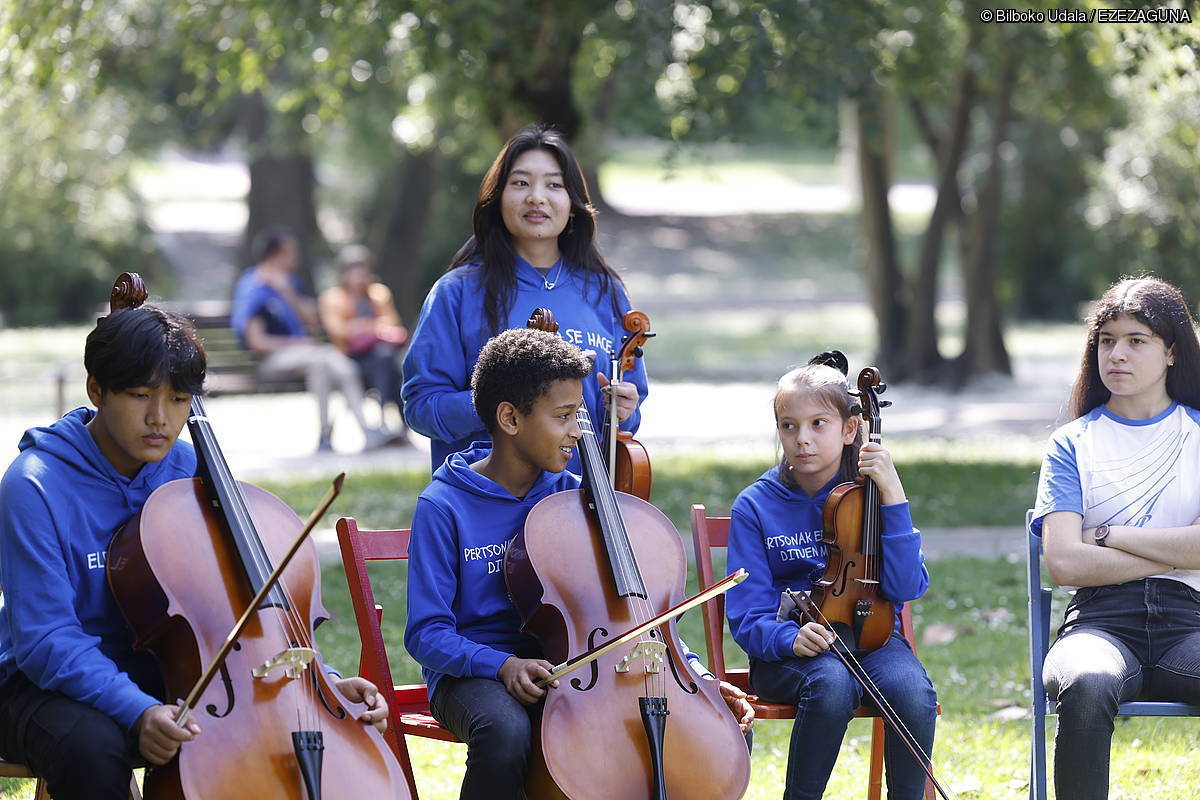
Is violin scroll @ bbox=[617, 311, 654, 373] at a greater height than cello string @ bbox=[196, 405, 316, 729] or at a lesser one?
greater

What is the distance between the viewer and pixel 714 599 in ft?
11.8

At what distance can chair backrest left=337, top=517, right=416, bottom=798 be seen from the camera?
3258 mm

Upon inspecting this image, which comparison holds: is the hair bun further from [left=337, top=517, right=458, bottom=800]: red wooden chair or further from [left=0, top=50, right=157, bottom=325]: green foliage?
[left=0, top=50, right=157, bottom=325]: green foliage

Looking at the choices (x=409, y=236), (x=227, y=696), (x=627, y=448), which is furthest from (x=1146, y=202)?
(x=227, y=696)

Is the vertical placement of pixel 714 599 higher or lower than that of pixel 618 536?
lower

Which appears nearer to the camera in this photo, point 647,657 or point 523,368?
point 647,657

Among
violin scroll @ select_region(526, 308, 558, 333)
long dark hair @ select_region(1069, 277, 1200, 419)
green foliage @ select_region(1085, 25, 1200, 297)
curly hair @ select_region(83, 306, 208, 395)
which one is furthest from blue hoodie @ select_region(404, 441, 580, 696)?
green foliage @ select_region(1085, 25, 1200, 297)

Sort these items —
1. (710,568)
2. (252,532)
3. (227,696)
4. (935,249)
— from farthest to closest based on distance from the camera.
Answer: (935,249), (710,568), (252,532), (227,696)

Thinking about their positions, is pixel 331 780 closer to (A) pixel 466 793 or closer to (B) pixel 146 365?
(A) pixel 466 793

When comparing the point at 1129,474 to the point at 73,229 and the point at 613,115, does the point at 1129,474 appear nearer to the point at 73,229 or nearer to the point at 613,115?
the point at 613,115

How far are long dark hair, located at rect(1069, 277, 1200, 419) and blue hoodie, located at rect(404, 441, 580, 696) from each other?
1.38 m

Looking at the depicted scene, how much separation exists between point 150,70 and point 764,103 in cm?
690

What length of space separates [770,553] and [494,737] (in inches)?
34.7

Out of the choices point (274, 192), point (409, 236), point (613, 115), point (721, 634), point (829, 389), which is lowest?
point (721, 634)
